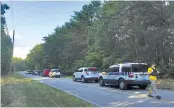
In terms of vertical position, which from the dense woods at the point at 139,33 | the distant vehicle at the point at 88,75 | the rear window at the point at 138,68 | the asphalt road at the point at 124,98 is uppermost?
the dense woods at the point at 139,33

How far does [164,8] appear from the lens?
3005 centimetres

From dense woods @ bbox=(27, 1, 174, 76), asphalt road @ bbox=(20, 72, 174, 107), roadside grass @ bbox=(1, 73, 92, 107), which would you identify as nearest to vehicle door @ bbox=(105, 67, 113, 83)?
asphalt road @ bbox=(20, 72, 174, 107)

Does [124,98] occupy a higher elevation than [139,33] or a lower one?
lower

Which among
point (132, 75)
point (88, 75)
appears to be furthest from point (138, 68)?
point (88, 75)

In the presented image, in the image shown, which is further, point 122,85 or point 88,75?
point 88,75

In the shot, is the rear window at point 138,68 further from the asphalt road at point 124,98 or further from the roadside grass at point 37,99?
the roadside grass at point 37,99

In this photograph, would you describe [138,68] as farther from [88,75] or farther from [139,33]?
[88,75]

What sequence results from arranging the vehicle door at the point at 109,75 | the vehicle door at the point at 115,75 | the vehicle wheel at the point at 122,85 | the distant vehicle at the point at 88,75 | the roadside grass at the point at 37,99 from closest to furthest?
1. the roadside grass at the point at 37,99
2. the vehicle wheel at the point at 122,85
3. the vehicle door at the point at 115,75
4. the vehicle door at the point at 109,75
5. the distant vehicle at the point at 88,75

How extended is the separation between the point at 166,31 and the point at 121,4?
6.73 metres

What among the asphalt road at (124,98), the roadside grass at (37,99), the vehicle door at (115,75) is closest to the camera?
the roadside grass at (37,99)

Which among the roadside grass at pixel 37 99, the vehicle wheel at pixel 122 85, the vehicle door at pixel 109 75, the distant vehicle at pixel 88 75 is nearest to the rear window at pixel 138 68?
the vehicle wheel at pixel 122 85

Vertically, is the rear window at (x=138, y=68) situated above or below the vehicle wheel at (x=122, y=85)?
above

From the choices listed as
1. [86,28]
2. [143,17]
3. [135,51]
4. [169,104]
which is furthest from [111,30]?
[86,28]

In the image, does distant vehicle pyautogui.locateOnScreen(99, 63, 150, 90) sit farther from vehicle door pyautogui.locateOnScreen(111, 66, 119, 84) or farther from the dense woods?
the dense woods
